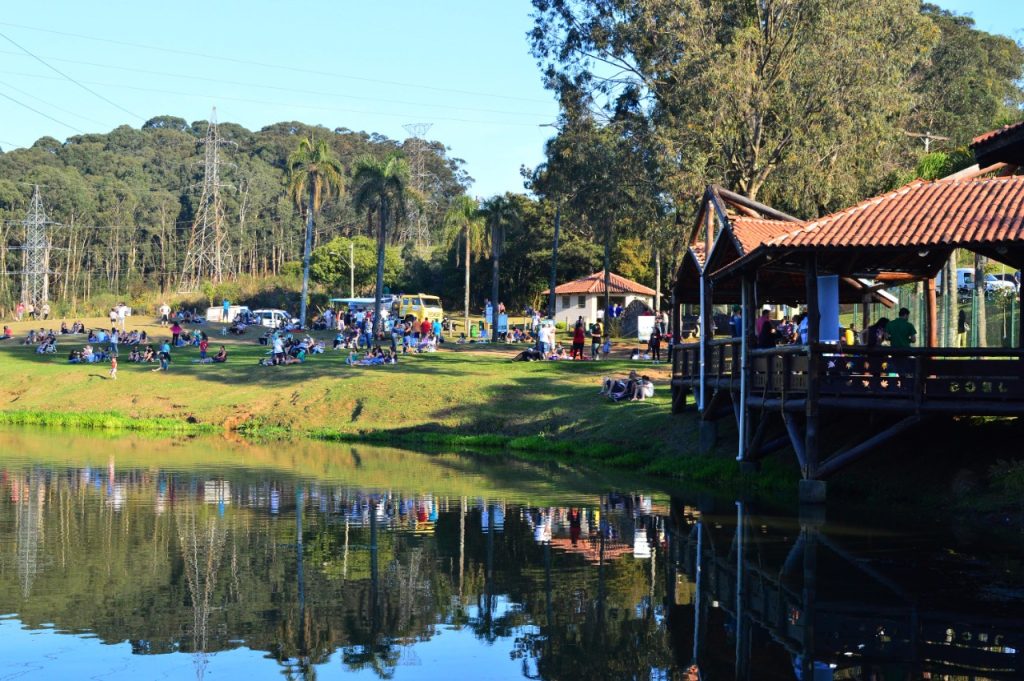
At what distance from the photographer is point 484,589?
46.2 feet

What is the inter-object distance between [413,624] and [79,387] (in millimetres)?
38559

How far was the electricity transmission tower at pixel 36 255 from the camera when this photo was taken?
92.1 metres

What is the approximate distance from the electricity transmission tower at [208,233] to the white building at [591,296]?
33.3 metres

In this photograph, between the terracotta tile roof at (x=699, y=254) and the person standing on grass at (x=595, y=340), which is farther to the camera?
the person standing on grass at (x=595, y=340)

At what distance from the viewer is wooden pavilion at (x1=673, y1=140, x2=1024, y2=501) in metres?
18.9

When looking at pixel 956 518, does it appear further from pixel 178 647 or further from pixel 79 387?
pixel 79 387

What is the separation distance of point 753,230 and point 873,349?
478 cm

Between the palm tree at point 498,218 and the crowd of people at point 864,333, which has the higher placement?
the palm tree at point 498,218

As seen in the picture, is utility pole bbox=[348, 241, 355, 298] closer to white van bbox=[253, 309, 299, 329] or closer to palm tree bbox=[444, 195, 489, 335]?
palm tree bbox=[444, 195, 489, 335]

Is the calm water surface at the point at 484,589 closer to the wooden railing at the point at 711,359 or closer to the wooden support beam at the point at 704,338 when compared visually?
the wooden railing at the point at 711,359

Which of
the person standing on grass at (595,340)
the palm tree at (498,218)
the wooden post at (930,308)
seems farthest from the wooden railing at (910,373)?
the palm tree at (498,218)

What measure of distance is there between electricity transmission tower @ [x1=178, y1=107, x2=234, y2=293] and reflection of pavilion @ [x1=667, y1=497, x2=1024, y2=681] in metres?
86.0

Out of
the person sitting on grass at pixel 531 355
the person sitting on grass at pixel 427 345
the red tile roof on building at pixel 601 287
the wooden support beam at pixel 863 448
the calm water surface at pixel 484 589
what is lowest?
the calm water surface at pixel 484 589

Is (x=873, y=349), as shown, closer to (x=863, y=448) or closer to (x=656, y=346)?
(x=863, y=448)
